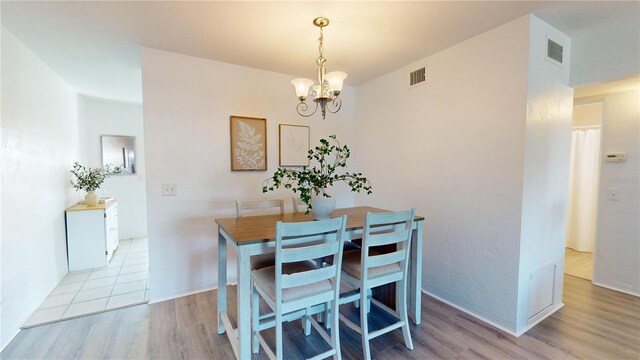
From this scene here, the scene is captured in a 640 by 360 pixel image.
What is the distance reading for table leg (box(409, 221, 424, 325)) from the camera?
2.23 m

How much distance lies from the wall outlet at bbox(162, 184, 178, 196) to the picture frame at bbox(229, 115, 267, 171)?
0.60 m

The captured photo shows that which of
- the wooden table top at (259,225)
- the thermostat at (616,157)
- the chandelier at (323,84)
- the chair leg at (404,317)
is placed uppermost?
the chandelier at (323,84)

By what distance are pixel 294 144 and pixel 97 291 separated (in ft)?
8.58

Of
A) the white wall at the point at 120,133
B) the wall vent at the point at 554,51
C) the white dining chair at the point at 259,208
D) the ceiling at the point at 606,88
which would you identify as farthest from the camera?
the white wall at the point at 120,133

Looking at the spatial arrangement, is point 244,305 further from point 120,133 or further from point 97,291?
point 120,133

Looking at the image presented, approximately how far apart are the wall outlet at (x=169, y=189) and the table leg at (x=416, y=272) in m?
2.29

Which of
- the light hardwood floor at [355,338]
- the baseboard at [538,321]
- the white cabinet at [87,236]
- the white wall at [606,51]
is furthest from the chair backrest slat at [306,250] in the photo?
the white cabinet at [87,236]

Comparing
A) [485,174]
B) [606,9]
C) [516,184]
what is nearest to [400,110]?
[485,174]

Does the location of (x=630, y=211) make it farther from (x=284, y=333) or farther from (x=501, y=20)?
(x=284, y=333)

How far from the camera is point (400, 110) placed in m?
3.16

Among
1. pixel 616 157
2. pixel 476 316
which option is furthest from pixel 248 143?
pixel 616 157

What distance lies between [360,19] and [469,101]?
120 cm

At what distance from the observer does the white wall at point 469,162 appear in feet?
7.07

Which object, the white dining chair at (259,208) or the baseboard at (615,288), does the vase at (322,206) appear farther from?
the baseboard at (615,288)
